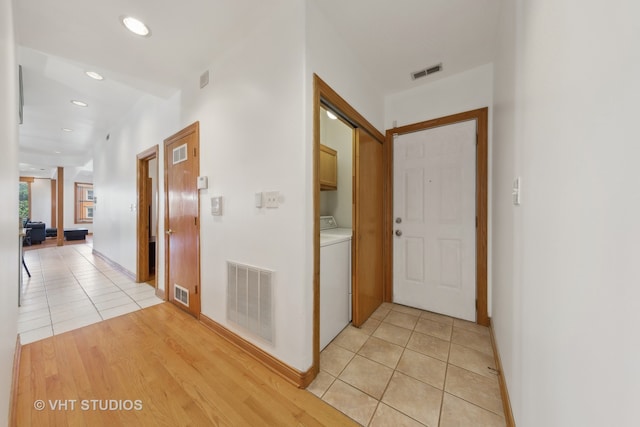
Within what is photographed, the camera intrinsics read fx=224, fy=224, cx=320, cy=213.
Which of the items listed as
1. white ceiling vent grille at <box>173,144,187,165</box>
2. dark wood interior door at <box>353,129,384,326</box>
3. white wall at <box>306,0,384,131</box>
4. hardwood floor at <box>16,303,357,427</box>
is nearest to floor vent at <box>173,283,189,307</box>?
hardwood floor at <box>16,303,357,427</box>

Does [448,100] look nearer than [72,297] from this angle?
Yes

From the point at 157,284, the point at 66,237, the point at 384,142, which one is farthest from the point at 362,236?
the point at 66,237

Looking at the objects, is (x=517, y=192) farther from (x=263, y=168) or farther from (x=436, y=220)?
(x=263, y=168)

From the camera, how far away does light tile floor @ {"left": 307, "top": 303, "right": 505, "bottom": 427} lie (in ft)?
4.35

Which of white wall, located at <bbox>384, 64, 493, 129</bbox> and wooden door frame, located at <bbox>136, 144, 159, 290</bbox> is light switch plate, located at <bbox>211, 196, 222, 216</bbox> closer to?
wooden door frame, located at <bbox>136, 144, 159, 290</bbox>

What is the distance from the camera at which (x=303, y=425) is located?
1.26 metres

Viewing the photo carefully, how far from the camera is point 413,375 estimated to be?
5.34 feet

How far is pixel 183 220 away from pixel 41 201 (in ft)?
A: 42.9

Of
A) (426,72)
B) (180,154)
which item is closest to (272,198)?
(180,154)

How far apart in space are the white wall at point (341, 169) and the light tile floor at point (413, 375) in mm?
1550

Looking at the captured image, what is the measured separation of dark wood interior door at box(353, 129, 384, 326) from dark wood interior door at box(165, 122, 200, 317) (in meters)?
1.69

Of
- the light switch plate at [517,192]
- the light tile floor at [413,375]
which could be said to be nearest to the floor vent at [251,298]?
the light tile floor at [413,375]

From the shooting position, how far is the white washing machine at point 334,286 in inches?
75.4

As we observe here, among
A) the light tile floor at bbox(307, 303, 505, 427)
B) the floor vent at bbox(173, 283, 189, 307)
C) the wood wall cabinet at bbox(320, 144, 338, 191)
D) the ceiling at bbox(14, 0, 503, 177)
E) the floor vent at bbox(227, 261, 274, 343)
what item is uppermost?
the ceiling at bbox(14, 0, 503, 177)
